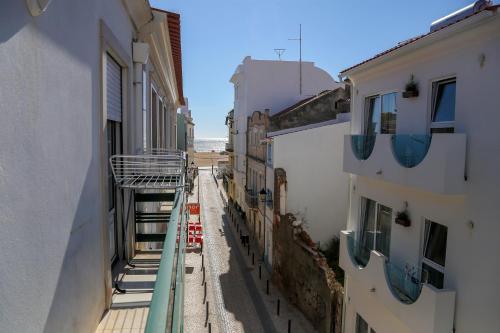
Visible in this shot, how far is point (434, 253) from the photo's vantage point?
304 inches

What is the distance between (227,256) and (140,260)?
1784 cm

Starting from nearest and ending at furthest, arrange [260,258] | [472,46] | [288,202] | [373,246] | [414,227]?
[472,46]
[414,227]
[373,246]
[288,202]
[260,258]

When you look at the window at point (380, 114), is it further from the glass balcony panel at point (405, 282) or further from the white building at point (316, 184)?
the white building at point (316, 184)

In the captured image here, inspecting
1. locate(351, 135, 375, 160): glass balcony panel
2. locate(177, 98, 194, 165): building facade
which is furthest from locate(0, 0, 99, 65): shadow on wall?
locate(177, 98, 194, 165): building facade

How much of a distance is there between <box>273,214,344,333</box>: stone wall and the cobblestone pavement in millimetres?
693

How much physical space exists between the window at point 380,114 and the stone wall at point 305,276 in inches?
202

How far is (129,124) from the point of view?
6141 mm

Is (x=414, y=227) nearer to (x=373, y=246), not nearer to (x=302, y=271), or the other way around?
(x=373, y=246)

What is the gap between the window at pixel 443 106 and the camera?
23.9 ft

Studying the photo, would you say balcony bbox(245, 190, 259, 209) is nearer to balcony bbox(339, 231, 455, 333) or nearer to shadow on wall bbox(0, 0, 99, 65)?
balcony bbox(339, 231, 455, 333)

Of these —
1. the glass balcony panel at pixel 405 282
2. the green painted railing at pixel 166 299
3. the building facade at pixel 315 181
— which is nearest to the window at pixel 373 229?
the glass balcony panel at pixel 405 282

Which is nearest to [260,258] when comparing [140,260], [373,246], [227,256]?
[227,256]

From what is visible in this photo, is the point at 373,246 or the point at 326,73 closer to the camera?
the point at 373,246

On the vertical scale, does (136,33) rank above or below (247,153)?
above
